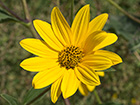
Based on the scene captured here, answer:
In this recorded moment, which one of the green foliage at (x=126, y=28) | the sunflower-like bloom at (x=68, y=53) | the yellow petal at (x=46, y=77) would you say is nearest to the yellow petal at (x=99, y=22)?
the sunflower-like bloom at (x=68, y=53)

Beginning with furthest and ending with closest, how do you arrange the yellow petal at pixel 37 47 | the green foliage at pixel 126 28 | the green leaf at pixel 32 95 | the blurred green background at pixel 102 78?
the blurred green background at pixel 102 78 < the green foliage at pixel 126 28 < the green leaf at pixel 32 95 < the yellow petal at pixel 37 47

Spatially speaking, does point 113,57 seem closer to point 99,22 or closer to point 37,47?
point 99,22

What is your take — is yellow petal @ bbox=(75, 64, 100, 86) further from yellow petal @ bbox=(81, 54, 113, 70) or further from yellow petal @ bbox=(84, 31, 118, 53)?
yellow petal @ bbox=(84, 31, 118, 53)

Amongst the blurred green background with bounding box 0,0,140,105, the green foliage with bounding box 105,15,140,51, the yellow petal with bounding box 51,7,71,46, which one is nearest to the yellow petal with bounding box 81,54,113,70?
the yellow petal with bounding box 51,7,71,46

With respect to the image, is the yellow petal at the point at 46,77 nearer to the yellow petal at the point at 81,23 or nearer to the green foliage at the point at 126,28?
the yellow petal at the point at 81,23

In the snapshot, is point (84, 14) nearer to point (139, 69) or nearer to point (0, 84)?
point (139, 69)

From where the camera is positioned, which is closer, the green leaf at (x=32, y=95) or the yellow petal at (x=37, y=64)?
the yellow petal at (x=37, y=64)

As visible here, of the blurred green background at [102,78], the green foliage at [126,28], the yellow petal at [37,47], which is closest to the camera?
the yellow petal at [37,47]
